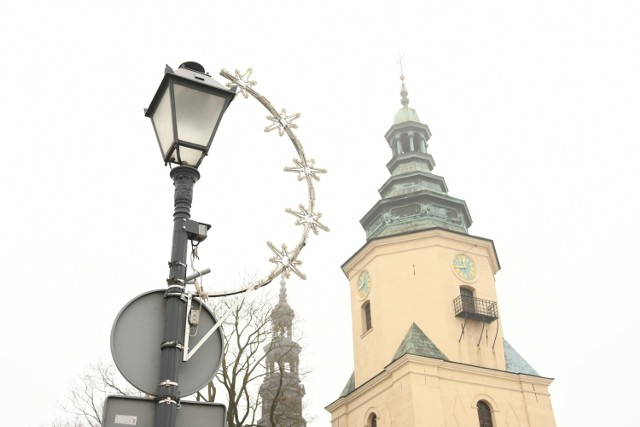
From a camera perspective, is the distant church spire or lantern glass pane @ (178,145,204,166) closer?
lantern glass pane @ (178,145,204,166)

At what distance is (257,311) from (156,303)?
2195cm

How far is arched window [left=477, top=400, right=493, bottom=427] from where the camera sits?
25.2 meters

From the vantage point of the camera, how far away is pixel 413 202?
101 feet

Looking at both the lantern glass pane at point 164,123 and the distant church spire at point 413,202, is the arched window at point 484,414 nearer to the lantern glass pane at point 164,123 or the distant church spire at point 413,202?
the distant church spire at point 413,202

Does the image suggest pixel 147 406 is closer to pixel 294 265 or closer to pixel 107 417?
pixel 107 417

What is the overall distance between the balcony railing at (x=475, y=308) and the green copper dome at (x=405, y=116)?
11888mm

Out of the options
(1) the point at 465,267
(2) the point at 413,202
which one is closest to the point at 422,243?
(1) the point at 465,267

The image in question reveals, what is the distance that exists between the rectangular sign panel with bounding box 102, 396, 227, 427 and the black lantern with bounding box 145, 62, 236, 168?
1.41 meters

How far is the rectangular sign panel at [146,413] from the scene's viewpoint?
320 centimetres

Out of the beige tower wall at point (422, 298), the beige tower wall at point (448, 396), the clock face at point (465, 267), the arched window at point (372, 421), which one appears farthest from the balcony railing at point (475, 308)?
the arched window at point (372, 421)

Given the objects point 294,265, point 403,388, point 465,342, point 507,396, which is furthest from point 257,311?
point 294,265

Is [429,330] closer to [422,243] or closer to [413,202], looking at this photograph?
[422,243]

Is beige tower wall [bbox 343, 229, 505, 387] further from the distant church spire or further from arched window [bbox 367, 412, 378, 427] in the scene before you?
arched window [bbox 367, 412, 378, 427]

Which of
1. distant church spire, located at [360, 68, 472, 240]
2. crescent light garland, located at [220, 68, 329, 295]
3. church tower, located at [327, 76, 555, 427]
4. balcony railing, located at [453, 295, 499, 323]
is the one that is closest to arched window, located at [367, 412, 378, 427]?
church tower, located at [327, 76, 555, 427]
